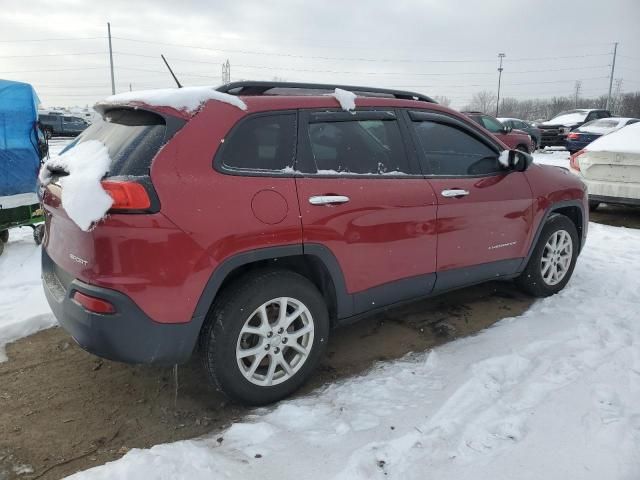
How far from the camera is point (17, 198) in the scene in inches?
226

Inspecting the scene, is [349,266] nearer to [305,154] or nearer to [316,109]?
[305,154]

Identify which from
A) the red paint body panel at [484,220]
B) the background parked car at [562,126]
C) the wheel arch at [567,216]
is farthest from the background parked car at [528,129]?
the red paint body panel at [484,220]

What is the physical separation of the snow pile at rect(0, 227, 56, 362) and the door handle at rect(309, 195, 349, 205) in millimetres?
2422

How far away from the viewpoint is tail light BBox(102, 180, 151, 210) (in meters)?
2.32

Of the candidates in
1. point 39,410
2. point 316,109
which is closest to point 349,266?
point 316,109

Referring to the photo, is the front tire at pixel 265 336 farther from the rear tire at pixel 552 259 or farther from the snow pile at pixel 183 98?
the rear tire at pixel 552 259

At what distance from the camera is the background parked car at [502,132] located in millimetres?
14789

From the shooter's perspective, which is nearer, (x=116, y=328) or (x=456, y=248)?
(x=116, y=328)

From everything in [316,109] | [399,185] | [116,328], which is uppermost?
[316,109]

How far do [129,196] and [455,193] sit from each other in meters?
2.19

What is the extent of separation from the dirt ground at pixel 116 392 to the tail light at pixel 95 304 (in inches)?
28.3

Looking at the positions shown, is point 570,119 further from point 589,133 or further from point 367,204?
point 367,204

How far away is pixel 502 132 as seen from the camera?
14.8 m

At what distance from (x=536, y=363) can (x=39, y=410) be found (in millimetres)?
3011
